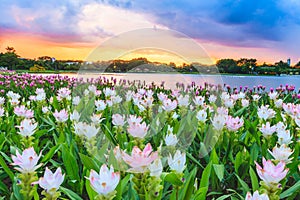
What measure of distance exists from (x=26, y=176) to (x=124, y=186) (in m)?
0.44

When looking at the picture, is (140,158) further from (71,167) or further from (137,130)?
(71,167)

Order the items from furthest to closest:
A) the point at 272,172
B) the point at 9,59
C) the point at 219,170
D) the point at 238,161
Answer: the point at 9,59, the point at 238,161, the point at 219,170, the point at 272,172

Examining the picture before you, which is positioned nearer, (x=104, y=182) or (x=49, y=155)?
(x=104, y=182)

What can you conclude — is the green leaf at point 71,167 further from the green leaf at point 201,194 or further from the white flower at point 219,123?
the white flower at point 219,123

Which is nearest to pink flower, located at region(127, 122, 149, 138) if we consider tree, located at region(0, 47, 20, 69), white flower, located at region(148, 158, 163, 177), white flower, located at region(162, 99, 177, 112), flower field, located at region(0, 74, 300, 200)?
flower field, located at region(0, 74, 300, 200)

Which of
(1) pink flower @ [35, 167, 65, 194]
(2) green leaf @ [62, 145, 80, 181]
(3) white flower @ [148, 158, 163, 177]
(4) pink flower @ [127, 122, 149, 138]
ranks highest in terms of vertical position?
(4) pink flower @ [127, 122, 149, 138]

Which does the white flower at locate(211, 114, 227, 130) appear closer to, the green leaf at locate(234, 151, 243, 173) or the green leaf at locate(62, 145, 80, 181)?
the green leaf at locate(234, 151, 243, 173)

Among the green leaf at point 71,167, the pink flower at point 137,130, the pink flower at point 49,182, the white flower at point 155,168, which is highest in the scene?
the pink flower at point 137,130

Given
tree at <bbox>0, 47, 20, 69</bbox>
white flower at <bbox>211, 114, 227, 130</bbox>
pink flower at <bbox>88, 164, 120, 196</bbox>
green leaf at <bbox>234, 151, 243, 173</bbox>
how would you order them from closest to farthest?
1. pink flower at <bbox>88, 164, 120, 196</bbox>
2. green leaf at <bbox>234, 151, 243, 173</bbox>
3. white flower at <bbox>211, 114, 227, 130</bbox>
4. tree at <bbox>0, 47, 20, 69</bbox>

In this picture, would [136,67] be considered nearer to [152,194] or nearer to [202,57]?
[202,57]

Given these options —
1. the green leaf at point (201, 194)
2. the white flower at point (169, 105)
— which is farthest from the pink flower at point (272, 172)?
the white flower at point (169, 105)

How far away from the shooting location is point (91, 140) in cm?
213

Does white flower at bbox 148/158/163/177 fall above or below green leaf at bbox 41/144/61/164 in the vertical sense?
above

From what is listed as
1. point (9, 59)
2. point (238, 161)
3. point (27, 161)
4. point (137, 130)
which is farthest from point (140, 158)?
point (9, 59)
